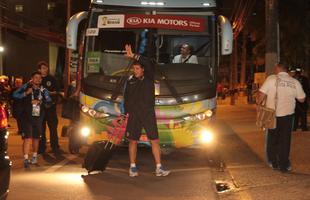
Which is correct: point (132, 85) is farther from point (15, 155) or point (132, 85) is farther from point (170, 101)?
point (15, 155)

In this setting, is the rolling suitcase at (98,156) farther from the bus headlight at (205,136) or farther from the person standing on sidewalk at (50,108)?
the person standing on sidewalk at (50,108)

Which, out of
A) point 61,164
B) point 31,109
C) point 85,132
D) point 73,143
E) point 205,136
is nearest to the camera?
point 205,136

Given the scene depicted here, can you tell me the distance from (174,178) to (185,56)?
2.49 m

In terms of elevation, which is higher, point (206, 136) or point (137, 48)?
point (137, 48)

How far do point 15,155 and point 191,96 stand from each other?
405 cm

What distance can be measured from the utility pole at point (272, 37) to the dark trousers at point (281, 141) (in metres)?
2.97

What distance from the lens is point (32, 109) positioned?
35.2ft

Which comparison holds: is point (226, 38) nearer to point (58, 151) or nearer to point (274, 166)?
point (274, 166)

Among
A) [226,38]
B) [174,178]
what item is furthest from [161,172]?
[226,38]

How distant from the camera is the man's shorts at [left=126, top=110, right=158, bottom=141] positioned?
30.8 ft

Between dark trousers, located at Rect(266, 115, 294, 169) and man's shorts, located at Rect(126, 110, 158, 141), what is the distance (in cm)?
198

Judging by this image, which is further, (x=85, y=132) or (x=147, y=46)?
(x=147, y=46)

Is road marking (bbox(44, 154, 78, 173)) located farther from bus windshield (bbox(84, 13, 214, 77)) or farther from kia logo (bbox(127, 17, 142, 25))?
kia logo (bbox(127, 17, 142, 25))

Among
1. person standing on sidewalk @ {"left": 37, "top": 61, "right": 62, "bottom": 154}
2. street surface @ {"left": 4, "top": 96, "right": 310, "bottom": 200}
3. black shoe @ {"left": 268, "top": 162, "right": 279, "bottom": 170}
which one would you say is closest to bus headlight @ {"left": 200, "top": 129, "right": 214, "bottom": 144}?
street surface @ {"left": 4, "top": 96, "right": 310, "bottom": 200}
